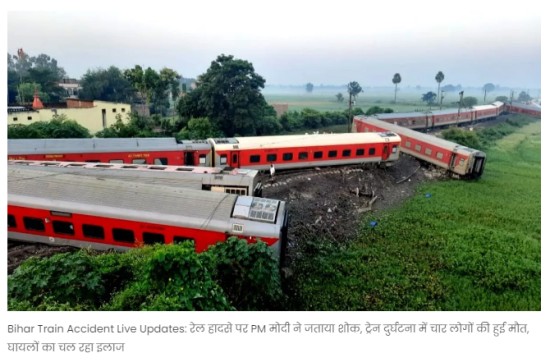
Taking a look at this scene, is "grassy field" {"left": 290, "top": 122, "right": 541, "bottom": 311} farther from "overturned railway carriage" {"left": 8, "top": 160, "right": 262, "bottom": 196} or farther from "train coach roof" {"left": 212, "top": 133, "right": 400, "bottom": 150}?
"train coach roof" {"left": 212, "top": 133, "right": 400, "bottom": 150}

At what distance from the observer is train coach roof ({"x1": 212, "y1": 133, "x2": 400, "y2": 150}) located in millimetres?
20328

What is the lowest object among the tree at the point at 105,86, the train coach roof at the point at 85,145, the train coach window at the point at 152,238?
the train coach window at the point at 152,238

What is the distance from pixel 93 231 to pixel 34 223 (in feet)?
6.77

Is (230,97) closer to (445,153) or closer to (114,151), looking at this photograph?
(114,151)

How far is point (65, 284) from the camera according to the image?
7.59m

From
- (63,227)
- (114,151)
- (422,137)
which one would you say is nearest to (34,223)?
(63,227)

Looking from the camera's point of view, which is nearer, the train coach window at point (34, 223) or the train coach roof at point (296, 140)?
the train coach window at point (34, 223)

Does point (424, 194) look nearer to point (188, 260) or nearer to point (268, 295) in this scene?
point (268, 295)

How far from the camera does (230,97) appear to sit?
A: 32969 millimetres

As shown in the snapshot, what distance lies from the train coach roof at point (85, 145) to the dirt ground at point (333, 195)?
595 cm

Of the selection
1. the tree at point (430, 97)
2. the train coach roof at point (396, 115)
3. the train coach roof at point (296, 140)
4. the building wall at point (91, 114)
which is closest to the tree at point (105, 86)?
the building wall at point (91, 114)

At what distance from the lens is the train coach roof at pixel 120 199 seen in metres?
11.1

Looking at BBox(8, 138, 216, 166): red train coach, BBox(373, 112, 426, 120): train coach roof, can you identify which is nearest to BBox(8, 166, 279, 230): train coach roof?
BBox(8, 138, 216, 166): red train coach

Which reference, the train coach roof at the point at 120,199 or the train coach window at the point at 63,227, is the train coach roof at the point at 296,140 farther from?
the train coach window at the point at 63,227
